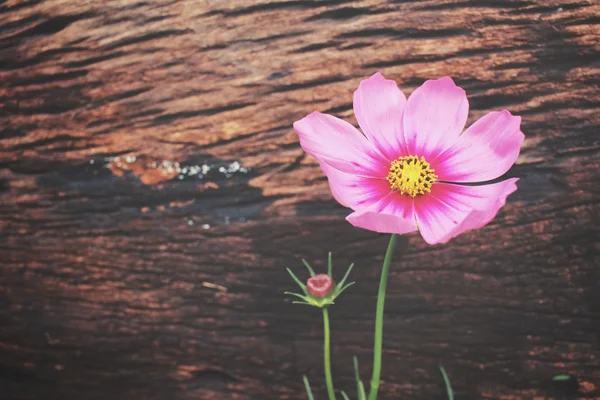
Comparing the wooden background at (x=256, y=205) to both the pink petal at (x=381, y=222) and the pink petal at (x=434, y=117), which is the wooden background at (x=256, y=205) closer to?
the pink petal at (x=434, y=117)

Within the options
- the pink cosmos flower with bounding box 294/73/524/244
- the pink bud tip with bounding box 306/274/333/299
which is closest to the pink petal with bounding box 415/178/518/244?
the pink cosmos flower with bounding box 294/73/524/244

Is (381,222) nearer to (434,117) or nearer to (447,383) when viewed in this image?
(434,117)

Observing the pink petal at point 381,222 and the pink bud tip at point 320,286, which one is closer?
the pink petal at point 381,222

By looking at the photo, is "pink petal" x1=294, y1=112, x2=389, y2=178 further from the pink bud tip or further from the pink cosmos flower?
the pink bud tip

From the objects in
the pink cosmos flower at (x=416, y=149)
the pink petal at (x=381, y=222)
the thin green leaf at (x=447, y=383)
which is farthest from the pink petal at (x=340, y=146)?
the thin green leaf at (x=447, y=383)

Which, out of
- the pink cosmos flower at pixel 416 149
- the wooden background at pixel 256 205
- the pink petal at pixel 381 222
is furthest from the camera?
the wooden background at pixel 256 205

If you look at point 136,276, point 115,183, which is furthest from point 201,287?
point 115,183

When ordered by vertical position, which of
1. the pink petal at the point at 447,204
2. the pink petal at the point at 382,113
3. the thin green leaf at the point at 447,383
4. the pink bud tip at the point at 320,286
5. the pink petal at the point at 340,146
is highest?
the pink petal at the point at 382,113
